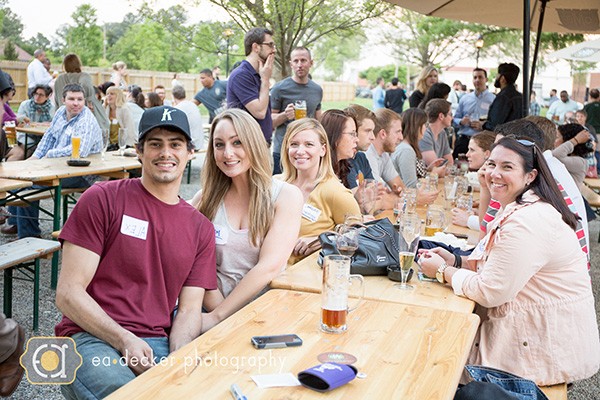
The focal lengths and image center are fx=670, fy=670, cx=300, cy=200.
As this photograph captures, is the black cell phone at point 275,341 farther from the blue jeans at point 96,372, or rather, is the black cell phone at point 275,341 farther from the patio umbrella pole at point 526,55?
the patio umbrella pole at point 526,55

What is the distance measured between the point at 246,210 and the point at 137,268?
0.68 metres

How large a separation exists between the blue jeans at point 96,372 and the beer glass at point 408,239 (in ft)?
3.22

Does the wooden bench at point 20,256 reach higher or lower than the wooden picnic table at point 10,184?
lower

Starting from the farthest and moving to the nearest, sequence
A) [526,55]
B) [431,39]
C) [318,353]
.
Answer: [431,39] < [526,55] < [318,353]

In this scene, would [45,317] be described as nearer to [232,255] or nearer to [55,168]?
[55,168]

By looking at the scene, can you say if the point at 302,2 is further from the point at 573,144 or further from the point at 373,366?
the point at 373,366

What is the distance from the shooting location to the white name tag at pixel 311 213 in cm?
349

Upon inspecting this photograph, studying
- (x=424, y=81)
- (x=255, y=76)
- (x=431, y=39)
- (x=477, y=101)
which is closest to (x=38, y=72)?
(x=424, y=81)

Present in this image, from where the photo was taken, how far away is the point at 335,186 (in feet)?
11.9

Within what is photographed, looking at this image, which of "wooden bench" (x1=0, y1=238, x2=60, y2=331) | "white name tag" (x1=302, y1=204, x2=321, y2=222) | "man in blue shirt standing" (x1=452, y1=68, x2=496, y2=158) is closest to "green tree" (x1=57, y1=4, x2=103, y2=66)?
"man in blue shirt standing" (x1=452, y1=68, x2=496, y2=158)

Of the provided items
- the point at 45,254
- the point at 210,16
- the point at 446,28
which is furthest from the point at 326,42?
the point at 45,254

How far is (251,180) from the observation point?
9.61 feet

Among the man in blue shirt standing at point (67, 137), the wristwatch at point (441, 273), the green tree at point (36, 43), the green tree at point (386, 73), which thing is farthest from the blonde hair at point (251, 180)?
the green tree at point (386, 73)

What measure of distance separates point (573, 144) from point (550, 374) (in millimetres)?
4968
